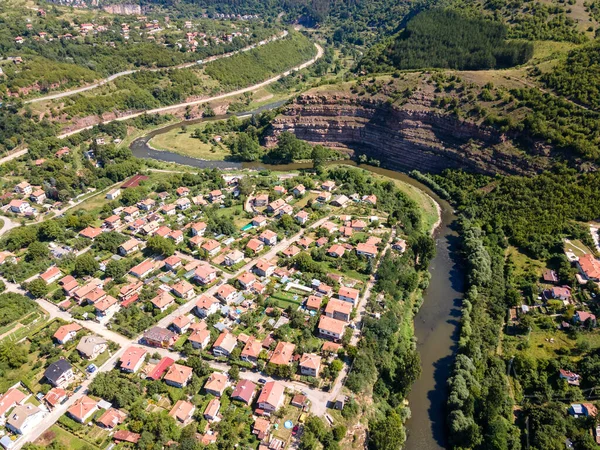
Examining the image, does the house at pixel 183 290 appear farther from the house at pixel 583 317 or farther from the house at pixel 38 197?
the house at pixel 583 317

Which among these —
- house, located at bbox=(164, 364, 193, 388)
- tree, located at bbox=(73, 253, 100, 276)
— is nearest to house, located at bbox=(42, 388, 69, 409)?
house, located at bbox=(164, 364, 193, 388)

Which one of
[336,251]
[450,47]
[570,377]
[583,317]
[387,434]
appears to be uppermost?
[450,47]

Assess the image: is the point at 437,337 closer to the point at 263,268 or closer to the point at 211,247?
the point at 263,268

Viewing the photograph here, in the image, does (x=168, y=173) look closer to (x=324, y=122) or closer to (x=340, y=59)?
(x=324, y=122)

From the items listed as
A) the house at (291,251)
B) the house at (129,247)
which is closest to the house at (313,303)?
the house at (291,251)

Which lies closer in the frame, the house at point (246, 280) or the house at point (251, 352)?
the house at point (251, 352)

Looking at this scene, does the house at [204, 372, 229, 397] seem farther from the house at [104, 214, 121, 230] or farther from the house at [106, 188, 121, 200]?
the house at [106, 188, 121, 200]

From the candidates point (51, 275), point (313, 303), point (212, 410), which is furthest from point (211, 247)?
point (212, 410)
